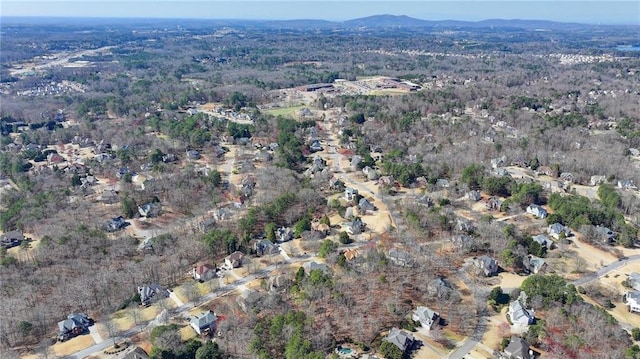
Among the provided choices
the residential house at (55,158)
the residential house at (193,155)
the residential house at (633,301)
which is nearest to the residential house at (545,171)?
the residential house at (633,301)

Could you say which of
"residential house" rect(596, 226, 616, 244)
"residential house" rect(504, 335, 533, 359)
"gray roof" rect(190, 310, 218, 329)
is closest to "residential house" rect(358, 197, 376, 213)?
"residential house" rect(596, 226, 616, 244)

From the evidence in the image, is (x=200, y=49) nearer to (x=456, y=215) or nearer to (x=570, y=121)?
(x=570, y=121)

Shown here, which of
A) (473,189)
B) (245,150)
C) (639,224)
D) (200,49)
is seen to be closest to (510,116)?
(473,189)

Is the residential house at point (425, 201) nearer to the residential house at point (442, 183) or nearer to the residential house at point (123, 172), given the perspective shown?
the residential house at point (442, 183)

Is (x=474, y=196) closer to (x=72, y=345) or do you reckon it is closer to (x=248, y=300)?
(x=248, y=300)

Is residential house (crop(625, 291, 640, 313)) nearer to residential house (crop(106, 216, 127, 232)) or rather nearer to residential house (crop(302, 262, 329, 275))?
residential house (crop(302, 262, 329, 275))

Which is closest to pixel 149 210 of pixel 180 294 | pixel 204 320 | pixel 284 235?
pixel 284 235
